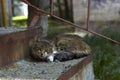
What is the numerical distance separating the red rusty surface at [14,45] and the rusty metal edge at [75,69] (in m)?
0.49

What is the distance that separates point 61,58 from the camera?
3658mm

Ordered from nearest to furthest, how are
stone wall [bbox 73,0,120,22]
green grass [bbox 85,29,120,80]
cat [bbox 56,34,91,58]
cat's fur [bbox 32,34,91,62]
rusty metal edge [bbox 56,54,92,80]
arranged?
rusty metal edge [bbox 56,54,92,80], cat's fur [bbox 32,34,91,62], cat [bbox 56,34,91,58], green grass [bbox 85,29,120,80], stone wall [bbox 73,0,120,22]

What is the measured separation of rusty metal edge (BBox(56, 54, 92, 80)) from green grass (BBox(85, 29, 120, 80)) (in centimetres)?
133

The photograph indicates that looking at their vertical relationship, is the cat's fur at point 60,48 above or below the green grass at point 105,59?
above

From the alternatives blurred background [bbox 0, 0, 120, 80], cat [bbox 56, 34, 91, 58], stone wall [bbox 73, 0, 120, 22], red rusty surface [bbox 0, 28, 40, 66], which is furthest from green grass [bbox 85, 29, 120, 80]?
stone wall [bbox 73, 0, 120, 22]

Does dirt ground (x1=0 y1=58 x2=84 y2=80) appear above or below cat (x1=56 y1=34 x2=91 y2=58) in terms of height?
below

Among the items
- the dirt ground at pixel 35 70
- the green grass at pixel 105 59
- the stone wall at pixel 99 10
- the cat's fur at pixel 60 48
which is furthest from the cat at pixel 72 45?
the stone wall at pixel 99 10

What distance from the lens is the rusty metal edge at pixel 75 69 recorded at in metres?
3.12

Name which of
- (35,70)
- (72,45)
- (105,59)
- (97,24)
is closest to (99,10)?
(97,24)

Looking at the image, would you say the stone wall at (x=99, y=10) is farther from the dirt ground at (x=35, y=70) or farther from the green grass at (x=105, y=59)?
the dirt ground at (x=35, y=70)

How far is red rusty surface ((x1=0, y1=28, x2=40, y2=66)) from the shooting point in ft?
11.0

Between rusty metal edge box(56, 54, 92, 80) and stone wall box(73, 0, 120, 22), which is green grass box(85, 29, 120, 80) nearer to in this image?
rusty metal edge box(56, 54, 92, 80)

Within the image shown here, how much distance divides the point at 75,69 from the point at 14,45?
522mm

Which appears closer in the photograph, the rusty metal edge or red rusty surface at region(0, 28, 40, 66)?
the rusty metal edge
